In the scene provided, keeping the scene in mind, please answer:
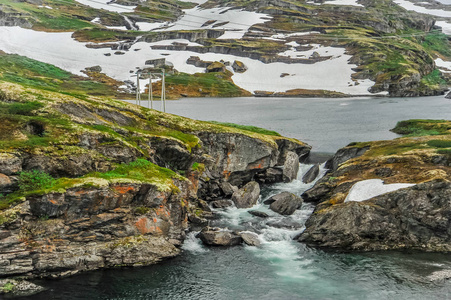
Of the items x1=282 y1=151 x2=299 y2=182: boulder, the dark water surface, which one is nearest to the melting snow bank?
x1=282 y1=151 x2=299 y2=182: boulder

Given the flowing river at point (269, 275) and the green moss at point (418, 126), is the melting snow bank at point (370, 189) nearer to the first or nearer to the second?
the flowing river at point (269, 275)

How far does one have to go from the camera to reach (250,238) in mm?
33750

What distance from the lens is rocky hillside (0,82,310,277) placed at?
2612cm

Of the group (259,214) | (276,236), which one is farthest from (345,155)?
(276,236)

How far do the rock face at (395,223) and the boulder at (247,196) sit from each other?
35.1ft

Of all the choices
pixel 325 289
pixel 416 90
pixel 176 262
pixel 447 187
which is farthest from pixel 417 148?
pixel 416 90

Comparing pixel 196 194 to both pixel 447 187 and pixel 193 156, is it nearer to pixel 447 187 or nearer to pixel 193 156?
pixel 193 156

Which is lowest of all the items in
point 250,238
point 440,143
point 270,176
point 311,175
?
point 250,238

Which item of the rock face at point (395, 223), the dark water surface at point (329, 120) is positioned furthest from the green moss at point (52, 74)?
the rock face at point (395, 223)

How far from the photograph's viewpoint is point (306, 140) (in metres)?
78.5

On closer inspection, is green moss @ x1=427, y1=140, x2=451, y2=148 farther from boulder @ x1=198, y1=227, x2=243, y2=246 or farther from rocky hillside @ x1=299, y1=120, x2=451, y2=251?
boulder @ x1=198, y1=227, x2=243, y2=246

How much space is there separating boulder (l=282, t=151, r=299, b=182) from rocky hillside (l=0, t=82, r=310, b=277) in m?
10.8

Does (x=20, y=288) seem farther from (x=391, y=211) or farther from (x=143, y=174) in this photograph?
(x=391, y=211)

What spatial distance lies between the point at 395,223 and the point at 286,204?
475 inches
